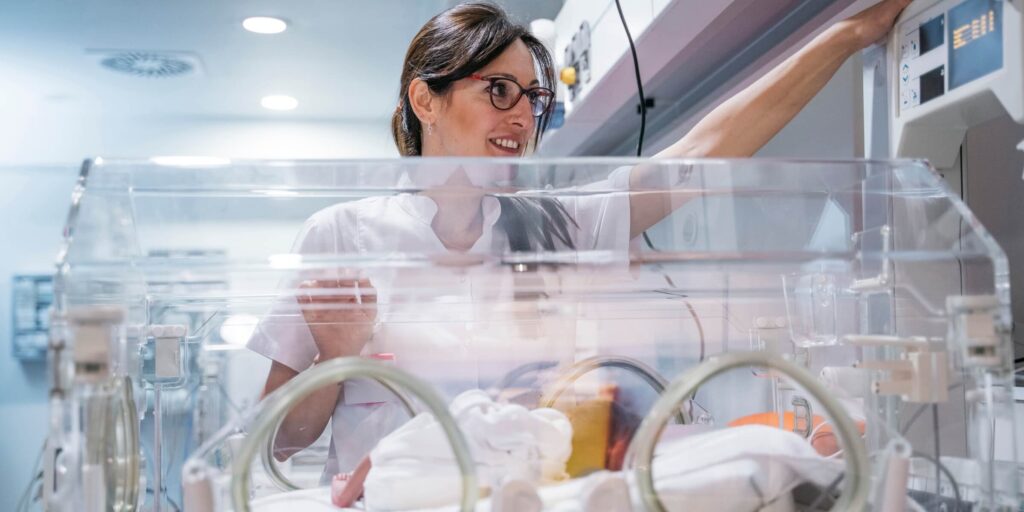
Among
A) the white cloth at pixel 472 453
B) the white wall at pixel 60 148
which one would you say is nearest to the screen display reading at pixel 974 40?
the white cloth at pixel 472 453

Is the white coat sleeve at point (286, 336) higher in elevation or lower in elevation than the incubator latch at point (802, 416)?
higher

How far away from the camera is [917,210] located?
3.48 ft

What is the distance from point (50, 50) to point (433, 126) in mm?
3352

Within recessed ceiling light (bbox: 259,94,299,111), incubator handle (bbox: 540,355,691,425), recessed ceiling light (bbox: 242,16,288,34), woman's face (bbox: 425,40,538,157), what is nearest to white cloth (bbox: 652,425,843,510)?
incubator handle (bbox: 540,355,691,425)

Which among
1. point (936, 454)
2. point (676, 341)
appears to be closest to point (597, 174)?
point (676, 341)

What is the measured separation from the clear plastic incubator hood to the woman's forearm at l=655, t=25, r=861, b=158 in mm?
317

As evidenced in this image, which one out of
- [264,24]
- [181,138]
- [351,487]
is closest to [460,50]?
[351,487]

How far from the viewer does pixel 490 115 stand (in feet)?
5.20

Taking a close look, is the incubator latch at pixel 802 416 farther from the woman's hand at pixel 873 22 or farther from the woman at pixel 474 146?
the woman's hand at pixel 873 22

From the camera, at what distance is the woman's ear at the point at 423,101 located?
166cm

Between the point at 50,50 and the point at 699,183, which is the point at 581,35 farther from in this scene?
the point at 50,50

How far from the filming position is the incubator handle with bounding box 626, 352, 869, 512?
0.78m

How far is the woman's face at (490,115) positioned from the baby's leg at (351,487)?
2.67 feet

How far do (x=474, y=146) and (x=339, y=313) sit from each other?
67 centimetres
